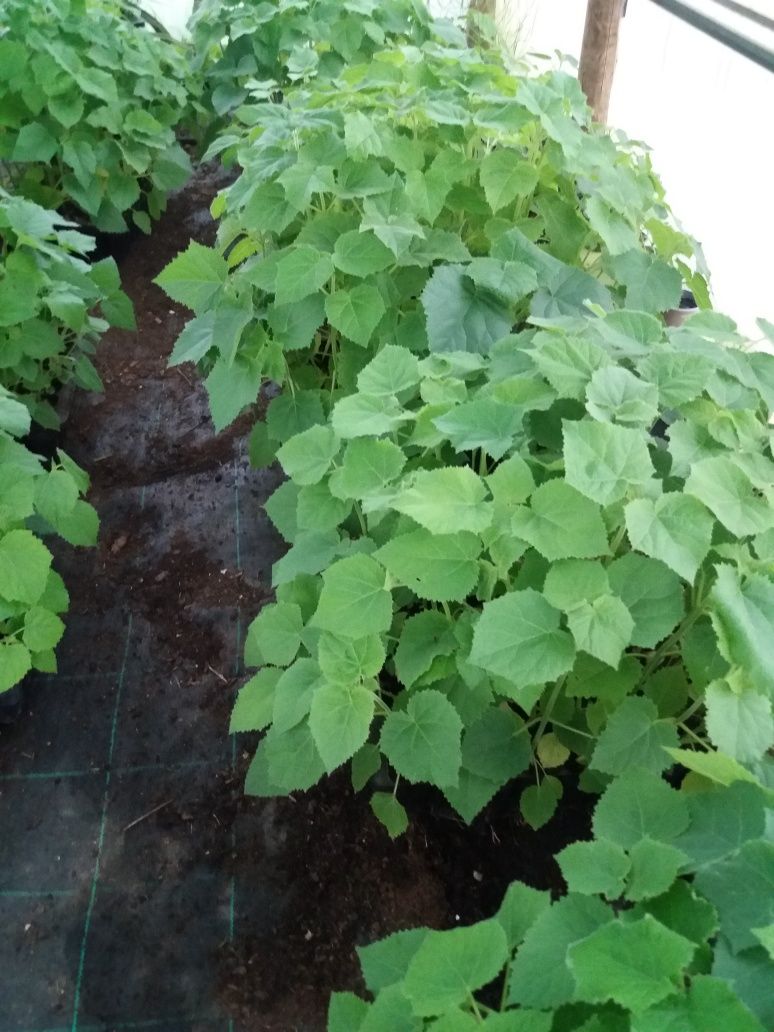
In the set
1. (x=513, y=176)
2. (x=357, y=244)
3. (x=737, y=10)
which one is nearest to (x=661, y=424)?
(x=513, y=176)

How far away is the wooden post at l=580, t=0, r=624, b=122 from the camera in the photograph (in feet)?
6.82

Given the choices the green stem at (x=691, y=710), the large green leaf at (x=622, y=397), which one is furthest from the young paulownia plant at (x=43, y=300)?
the green stem at (x=691, y=710)

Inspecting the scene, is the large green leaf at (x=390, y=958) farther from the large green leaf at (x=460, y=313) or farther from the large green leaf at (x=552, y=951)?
the large green leaf at (x=460, y=313)

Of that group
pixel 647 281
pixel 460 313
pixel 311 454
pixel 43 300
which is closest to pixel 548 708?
pixel 311 454

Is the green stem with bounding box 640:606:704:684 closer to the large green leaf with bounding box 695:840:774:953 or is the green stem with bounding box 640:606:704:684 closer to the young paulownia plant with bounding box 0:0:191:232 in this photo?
the large green leaf with bounding box 695:840:774:953

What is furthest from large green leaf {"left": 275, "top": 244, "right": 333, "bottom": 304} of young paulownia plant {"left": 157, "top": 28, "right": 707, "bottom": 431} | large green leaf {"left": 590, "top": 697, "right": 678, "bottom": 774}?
large green leaf {"left": 590, "top": 697, "right": 678, "bottom": 774}

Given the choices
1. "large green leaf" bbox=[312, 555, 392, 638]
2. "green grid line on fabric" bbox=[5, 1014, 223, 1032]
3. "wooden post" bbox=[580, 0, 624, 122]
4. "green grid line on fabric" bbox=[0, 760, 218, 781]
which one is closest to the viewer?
"large green leaf" bbox=[312, 555, 392, 638]

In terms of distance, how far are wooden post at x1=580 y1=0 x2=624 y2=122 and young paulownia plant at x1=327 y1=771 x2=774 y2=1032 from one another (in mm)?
2072

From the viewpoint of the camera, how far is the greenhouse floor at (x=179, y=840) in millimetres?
1273

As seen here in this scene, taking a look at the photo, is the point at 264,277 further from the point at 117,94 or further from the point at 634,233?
the point at 117,94

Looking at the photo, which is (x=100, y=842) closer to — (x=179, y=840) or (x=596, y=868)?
(x=179, y=840)

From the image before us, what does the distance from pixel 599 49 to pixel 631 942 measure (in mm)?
2295

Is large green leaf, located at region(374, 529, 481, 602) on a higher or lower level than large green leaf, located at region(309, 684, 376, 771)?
higher

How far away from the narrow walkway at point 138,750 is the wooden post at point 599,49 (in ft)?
4.61
